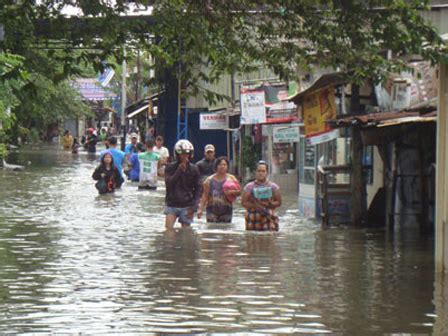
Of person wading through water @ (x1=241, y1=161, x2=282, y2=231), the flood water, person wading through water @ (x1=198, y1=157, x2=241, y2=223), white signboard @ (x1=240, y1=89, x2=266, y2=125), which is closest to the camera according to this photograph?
the flood water

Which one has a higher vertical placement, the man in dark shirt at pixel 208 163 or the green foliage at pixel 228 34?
the green foliage at pixel 228 34

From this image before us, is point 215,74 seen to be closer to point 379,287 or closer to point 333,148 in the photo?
point 379,287

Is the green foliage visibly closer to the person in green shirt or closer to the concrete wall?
the concrete wall

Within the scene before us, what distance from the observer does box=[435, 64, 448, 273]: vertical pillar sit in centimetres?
1313

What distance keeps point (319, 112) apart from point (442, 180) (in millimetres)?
8245

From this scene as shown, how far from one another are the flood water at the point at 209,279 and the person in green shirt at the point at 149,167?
7.34 meters

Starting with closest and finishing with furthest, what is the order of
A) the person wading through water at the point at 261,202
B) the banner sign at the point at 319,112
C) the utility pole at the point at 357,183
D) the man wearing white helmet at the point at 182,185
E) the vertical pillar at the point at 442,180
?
the vertical pillar at the point at 442,180, the person wading through water at the point at 261,202, the man wearing white helmet at the point at 182,185, the utility pole at the point at 357,183, the banner sign at the point at 319,112

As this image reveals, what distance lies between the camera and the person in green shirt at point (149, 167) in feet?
94.2

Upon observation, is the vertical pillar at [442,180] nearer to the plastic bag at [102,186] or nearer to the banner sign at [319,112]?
the banner sign at [319,112]

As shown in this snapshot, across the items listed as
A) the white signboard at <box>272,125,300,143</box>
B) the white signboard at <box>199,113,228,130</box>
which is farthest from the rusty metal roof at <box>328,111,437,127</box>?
the white signboard at <box>199,113,228,130</box>

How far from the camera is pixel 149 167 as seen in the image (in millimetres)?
29078

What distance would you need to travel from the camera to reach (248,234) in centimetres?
1730

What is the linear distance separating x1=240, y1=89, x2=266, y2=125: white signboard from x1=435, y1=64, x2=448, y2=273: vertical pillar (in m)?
18.5

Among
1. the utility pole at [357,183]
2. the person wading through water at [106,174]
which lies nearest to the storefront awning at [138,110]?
the person wading through water at [106,174]
